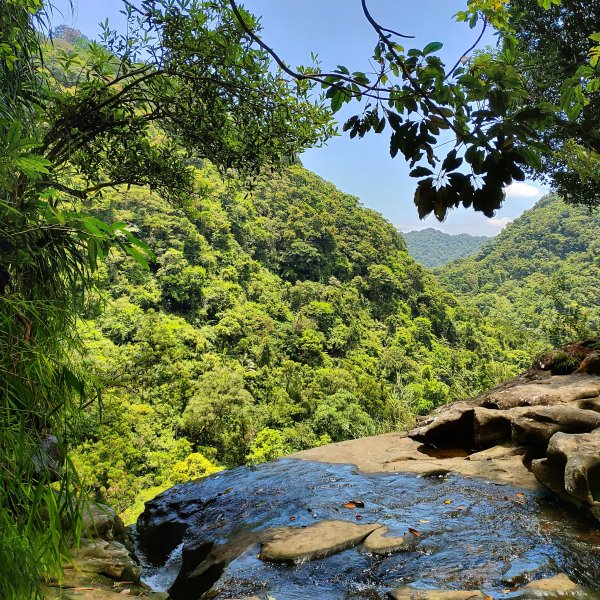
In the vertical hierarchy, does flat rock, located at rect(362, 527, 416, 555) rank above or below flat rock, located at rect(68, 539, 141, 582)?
below

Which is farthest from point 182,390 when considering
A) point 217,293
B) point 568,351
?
point 568,351

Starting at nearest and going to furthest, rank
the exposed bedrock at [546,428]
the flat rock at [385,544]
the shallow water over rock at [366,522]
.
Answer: the shallow water over rock at [366,522], the flat rock at [385,544], the exposed bedrock at [546,428]

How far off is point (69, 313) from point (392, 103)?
1.31 meters

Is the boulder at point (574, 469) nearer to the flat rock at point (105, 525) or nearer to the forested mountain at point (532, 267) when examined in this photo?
the flat rock at point (105, 525)

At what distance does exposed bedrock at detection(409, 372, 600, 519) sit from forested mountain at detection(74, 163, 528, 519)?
3772 millimetres

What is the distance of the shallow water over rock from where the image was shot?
8.52ft

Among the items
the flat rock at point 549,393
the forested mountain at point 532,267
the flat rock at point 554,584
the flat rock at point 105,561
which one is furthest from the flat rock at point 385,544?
the forested mountain at point 532,267

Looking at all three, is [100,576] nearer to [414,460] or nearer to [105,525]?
[105,525]

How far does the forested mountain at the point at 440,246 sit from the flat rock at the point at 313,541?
157 metres

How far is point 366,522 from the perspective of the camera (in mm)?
3471

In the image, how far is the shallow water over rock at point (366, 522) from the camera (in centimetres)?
260

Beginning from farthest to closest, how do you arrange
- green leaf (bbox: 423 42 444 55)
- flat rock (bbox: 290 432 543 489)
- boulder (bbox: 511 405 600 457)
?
1. flat rock (bbox: 290 432 543 489)
2. boulder (bbox: 511 405 600 457)
3. green leaf (bbox: 423 42 444 55)

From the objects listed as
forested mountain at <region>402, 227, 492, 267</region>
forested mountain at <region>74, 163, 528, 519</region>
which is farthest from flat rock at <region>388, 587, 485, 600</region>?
forested mountain at <region>402, 227, 492, 267</region>

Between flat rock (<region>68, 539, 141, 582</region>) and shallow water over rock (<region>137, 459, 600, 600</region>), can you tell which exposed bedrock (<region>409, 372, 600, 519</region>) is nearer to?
shallow water over rock (<region>137, 459, 600, 600</region>)
